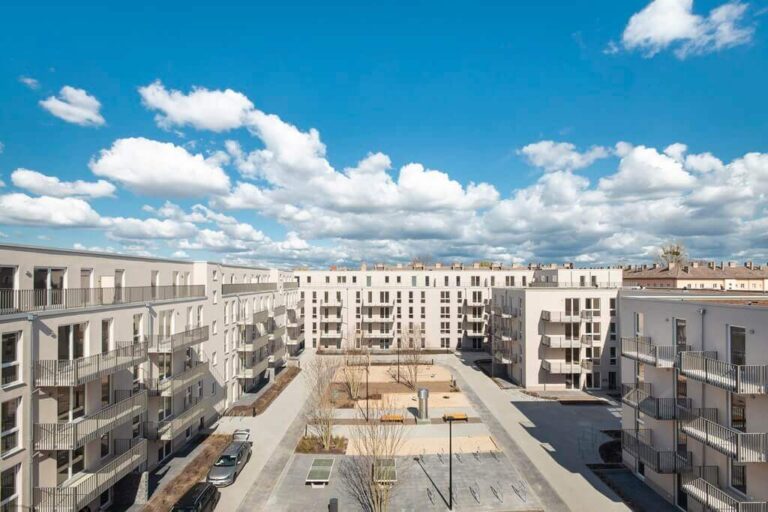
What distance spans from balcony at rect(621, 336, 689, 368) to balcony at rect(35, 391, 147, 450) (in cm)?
2447

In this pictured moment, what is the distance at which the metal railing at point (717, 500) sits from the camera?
53.6ft

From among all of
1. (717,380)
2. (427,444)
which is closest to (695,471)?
(717,380)

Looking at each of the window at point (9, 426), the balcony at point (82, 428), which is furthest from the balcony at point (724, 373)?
the window at point (9, 426)

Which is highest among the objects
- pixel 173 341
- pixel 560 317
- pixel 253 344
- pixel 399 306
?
pixel 173 341

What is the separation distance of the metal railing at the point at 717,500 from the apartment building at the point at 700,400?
0.11 ft

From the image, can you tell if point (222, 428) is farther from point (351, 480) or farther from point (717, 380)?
point (717, 380)

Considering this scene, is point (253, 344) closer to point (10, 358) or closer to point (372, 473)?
point (372, 473)

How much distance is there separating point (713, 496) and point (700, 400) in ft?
12.6

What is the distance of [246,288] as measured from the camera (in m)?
41.0

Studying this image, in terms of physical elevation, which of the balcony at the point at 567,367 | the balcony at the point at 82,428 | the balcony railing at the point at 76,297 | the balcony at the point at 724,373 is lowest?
the balcony at the point at 567,367

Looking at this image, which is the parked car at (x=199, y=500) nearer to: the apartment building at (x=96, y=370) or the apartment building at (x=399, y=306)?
the apartment building at (x=96, y=370)

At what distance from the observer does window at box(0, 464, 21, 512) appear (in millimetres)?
15242

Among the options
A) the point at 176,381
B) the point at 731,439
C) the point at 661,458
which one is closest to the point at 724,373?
the point at 731,439

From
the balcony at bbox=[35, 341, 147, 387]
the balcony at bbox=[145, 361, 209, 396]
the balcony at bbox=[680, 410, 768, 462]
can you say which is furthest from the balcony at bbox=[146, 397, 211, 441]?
the balcony at bbox=[680, 410, 768, 462]
